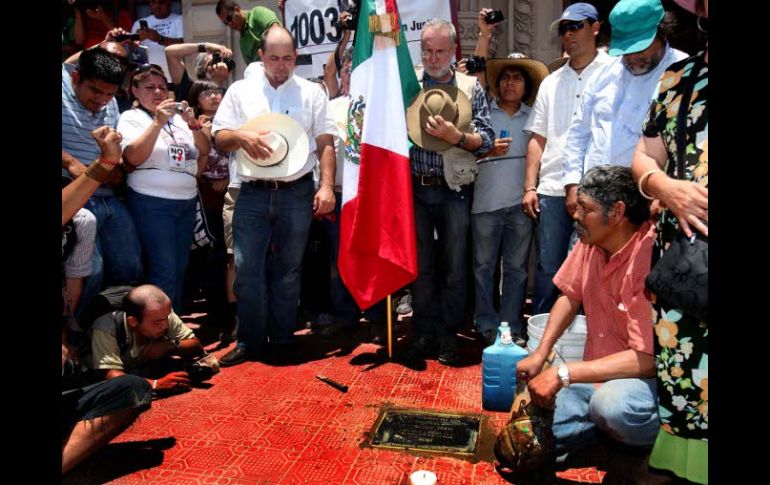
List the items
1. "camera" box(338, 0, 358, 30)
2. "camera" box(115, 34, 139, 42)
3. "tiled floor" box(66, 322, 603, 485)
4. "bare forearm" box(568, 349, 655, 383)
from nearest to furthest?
"bare forearm" box(568, 349, 655, 383), "tiled floor" box(66, 322, 603, 485), "camera" box(338, 0, 358, 30), "camera" box(115, 34, 139, 42)

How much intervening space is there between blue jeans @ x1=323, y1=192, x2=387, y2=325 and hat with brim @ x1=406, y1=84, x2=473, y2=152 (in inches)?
43.9

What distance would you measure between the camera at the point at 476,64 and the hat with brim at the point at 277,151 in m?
1.46

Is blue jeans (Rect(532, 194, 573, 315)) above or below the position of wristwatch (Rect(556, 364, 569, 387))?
above

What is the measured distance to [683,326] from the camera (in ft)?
6.08

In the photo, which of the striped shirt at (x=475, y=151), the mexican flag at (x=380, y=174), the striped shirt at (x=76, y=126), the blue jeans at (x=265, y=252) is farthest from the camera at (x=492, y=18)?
the striped shirt at (x=76, y=126)

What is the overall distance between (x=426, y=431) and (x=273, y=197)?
197 centimetres

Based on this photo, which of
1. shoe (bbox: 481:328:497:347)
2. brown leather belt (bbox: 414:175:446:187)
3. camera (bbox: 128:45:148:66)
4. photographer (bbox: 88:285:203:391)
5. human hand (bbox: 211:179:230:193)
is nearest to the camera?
photographer (bbox: 88:285:203:391)

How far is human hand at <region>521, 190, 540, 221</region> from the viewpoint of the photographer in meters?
4.06

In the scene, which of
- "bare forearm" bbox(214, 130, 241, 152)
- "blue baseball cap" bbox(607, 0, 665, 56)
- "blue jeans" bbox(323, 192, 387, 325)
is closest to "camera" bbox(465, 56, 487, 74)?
"blue baseball cap" bbox(607, 0, 665, 56)

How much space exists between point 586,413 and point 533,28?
17.3 feet

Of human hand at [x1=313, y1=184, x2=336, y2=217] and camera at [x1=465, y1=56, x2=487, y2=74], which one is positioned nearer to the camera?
human hand at [x1=313, y1=184, x2=336, y2=217]

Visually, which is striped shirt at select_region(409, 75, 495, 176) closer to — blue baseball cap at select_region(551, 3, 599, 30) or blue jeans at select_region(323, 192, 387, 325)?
blue baseball cap at select_region(551, 3, 599, 30)

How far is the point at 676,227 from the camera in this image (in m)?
1.87

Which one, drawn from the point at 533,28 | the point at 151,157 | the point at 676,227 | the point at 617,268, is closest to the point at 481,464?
the point at 617,268
